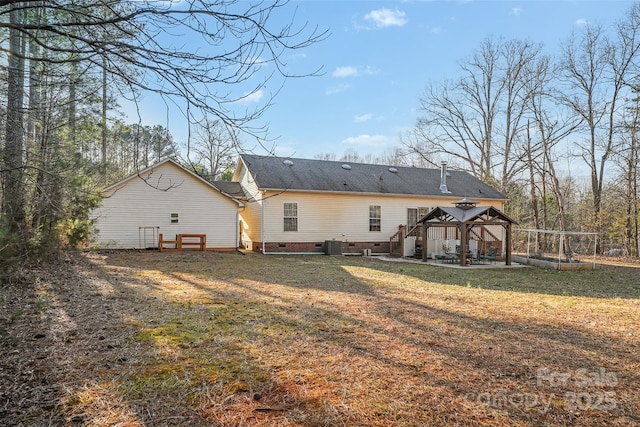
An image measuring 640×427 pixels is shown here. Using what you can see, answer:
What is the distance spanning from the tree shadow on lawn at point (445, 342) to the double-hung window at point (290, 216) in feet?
36.9

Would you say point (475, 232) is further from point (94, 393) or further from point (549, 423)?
point (94, 393)

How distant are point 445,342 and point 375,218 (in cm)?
1588

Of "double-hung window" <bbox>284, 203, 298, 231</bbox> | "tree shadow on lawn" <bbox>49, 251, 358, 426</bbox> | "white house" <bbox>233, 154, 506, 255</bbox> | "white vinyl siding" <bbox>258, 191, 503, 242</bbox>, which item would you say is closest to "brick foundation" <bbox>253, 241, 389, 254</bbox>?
"white house" <bbox>233, 154, 506, 255</bbox>

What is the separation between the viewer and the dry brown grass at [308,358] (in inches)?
106

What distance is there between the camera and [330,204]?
19.4 m

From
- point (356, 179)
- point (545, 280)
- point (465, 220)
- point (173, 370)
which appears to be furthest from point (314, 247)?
point (173, 370)

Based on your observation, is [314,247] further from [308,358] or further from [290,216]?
[308,358]

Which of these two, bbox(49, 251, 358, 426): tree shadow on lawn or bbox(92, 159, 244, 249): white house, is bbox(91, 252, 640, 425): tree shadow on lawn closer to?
bbox(49, 251, 358, 426): tree shadow on lawn

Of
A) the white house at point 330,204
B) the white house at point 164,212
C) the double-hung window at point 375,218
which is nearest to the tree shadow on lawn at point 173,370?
the white house at point 164,212

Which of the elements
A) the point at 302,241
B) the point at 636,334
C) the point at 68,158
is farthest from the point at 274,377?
the point at 302,241

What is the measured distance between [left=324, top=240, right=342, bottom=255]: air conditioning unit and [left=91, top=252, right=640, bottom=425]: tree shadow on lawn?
11.0 m

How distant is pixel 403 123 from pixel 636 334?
92.6 feet

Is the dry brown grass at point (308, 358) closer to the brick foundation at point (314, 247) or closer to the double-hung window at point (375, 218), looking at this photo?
the brick foundation at point (314, 247)

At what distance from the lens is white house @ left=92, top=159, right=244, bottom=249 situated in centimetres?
1659
